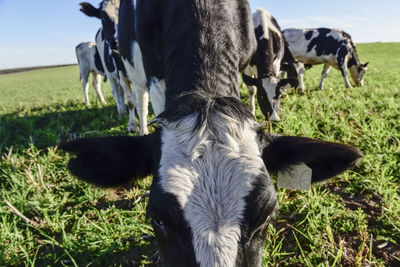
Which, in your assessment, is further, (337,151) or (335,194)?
(335,194)

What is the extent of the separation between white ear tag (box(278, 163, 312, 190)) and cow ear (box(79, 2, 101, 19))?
5.67 metres

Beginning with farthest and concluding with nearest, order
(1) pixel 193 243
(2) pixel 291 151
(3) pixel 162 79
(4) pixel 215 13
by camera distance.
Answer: (3) pixel 162 79
(4) pixel 215 13
(2) pixel 291 151
(1) pixel 193 243

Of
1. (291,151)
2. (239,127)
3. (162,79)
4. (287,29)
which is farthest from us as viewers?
(287,29)

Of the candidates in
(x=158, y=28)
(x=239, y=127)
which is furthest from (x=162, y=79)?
(x=239, y=127)

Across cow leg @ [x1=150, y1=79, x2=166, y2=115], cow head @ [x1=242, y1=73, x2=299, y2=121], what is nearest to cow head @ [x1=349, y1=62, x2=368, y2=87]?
cow head @ [x1=242, y1=73, x2=299, y2=121]

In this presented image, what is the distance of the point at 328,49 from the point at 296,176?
39.4 ft

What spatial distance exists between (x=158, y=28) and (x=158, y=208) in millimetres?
2186

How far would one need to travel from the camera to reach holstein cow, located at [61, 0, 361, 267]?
1186mm

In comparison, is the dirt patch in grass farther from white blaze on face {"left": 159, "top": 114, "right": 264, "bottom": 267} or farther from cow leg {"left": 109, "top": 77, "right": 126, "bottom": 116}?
cow leg {"left": 109, "top": 77, "right": 126, "bottom": 116}

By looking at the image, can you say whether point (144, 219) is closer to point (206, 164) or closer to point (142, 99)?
point (206, 164)

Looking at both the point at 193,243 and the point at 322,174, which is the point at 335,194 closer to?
the point at 322,174

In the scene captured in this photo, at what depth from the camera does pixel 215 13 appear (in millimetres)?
2529

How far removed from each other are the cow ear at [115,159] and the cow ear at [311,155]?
75cm

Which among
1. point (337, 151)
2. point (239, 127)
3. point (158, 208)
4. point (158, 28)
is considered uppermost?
point (158, 28)
